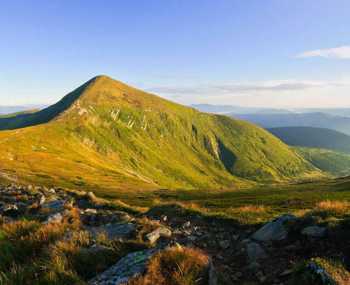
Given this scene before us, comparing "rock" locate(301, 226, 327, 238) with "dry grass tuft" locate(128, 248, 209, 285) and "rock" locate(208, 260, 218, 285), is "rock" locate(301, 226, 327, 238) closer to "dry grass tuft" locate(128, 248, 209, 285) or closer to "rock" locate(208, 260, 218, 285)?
"rock" locate(208, 260, 218, 285)

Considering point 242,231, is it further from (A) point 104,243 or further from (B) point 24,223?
(B) point 24,223

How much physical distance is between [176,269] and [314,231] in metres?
6.24

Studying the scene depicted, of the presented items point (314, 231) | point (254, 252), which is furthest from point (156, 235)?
point (314, 231)

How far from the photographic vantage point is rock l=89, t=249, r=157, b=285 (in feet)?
21.9

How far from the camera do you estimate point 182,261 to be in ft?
23.0

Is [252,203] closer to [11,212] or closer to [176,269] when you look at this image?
[11,212]

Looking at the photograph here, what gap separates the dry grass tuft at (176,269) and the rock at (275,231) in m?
5.24

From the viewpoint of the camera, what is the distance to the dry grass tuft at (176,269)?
6.48 metres

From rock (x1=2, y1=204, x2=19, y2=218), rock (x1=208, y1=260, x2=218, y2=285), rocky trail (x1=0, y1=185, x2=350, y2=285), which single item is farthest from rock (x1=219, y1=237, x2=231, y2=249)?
rock (x1=2, y1=204, x2=19, y2=218)

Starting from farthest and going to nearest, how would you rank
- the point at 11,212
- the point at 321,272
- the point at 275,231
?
the point at 11,212 → the point at 275,231 → the point at 321,272

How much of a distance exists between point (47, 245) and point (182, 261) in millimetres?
4495

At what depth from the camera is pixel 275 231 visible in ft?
39.4

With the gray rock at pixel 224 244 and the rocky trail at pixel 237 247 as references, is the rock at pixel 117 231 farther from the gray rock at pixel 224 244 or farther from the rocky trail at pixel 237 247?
the gray rock at pixel 224 244

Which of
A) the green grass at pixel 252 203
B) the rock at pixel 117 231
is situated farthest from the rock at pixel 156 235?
the green grass at pixel 252 203
